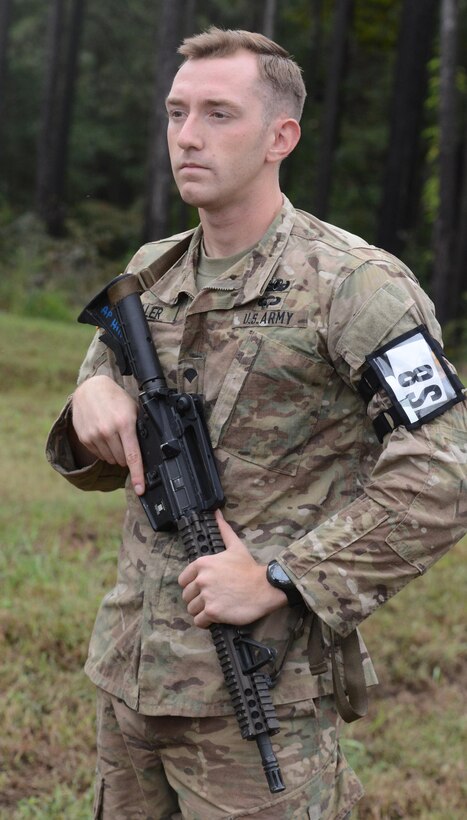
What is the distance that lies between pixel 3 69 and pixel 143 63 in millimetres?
5257

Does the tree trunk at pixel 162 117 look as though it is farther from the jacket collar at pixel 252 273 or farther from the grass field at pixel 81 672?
the jacket collar at pixel 252 273

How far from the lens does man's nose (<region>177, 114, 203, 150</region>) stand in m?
2.02

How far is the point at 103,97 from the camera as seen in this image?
99.0ft

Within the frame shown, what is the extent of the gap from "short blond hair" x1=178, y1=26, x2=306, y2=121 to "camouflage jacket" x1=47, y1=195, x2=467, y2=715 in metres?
0.24

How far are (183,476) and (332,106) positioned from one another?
19.4 meters

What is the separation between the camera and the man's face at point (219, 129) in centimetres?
203

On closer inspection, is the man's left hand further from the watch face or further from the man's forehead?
the man's forehead

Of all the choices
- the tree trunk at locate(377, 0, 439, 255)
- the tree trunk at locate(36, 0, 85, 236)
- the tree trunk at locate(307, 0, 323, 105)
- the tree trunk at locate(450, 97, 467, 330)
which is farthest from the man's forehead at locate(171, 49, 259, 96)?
the tree trunk at locate(307, 0, 323, 105)

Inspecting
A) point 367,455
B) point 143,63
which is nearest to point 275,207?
point 367,455

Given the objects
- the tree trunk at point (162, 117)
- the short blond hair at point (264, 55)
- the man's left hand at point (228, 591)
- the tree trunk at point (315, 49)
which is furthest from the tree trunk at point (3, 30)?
the man's left hand at point (228, 591)

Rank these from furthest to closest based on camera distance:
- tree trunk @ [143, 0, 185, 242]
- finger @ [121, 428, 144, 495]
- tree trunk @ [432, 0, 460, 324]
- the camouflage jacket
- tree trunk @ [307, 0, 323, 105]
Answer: tree trunk @ [307, 0, 323, 105] → tree trunk @ [143, 0, 185, 242] → tree trunk @ [432, 0, 460, 324] → finger @ [121, 428, 144, 495] → the camouflage jacket

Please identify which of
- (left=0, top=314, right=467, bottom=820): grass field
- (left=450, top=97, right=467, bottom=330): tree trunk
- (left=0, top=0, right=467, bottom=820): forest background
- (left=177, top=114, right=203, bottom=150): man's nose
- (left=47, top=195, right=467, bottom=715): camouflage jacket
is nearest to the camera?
(left=47, top=195, right=467, bottom=715): camouflage jacket

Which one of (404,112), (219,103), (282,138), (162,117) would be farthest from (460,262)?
(219,103)

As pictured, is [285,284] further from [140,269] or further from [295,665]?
[295,665]
